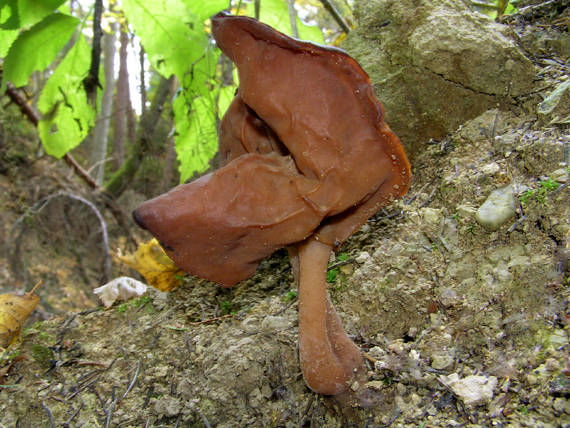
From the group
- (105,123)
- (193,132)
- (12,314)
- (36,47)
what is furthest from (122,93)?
(12,314)

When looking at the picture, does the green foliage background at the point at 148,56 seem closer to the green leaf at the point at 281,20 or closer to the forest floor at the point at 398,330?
the green leaf at the point at 281,20

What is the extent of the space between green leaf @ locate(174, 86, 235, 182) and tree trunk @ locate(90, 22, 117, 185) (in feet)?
17.4

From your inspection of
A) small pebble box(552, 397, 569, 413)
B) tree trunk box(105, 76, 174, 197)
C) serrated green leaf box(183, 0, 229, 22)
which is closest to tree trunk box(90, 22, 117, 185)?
tree trunk box(105, 76, 174, 197)

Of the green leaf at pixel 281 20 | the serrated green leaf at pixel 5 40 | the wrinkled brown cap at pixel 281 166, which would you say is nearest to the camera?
the wrinkled brown cap at pixel 281 166

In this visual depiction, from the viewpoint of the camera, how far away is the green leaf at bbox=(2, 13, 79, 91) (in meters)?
2.09

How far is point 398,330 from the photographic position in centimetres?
167

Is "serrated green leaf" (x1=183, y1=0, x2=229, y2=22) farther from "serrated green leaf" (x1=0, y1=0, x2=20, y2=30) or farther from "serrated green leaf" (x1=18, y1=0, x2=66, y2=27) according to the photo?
"serrated green leaf" (x1=0, y1=0, x2=20, y2=30)

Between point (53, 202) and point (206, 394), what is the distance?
4880 mm

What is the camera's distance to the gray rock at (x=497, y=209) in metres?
1.70

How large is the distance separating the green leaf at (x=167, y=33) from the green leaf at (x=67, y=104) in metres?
0.45

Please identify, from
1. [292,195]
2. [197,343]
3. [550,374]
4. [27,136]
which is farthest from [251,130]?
[27,136]

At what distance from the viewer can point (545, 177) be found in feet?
5.59

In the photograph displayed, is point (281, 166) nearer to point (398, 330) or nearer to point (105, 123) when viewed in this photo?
point (398, 330)

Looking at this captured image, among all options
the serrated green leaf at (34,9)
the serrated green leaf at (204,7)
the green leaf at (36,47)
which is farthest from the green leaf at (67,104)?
the serrated green leaf at (204,7)
